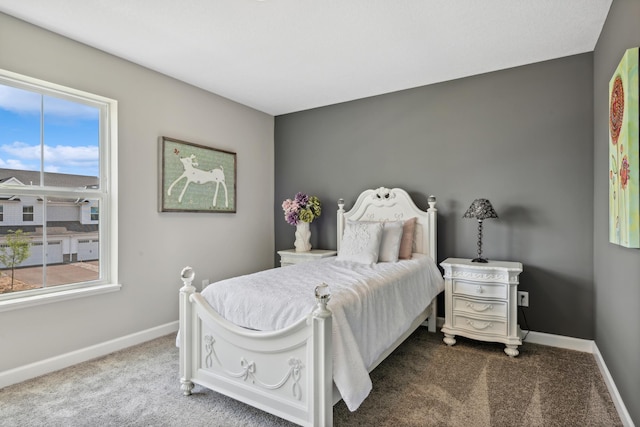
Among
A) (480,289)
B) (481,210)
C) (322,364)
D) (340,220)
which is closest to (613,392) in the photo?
(480,289)

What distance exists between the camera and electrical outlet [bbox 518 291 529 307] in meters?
3.12

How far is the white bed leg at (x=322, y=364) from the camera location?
65.4 inches

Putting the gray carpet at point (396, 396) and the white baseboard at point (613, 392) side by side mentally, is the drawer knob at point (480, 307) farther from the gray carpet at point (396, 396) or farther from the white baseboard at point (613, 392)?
the white baseboard at point (613, 392)

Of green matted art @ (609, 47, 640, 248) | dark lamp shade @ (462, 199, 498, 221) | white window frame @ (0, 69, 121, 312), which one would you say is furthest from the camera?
dark lamp shade @ (462, 199, 498, 221)

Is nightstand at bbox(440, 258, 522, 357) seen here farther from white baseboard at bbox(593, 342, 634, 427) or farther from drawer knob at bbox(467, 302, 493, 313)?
white baseboard at bbox(593, 342, 634, 427)

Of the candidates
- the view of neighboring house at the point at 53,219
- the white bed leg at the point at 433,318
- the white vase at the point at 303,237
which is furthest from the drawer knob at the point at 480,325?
the view of neighboring house at the point at 53,219

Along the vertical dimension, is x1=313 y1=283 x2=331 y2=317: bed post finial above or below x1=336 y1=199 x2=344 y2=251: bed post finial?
below

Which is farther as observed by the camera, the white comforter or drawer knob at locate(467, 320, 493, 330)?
drawer knob at locate(467, 320, 493, 330)

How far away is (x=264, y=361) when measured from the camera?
1.89 meters

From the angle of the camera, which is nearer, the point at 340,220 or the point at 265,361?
the point at 265,361

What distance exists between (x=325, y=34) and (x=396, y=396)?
254 centimetres

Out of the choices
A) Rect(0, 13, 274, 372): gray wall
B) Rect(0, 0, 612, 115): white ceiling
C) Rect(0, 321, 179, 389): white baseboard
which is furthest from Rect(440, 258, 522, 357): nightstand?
Rect(0, 321, 179, 389): white baseboard

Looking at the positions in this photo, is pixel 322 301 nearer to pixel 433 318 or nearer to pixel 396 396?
pixel 396 396

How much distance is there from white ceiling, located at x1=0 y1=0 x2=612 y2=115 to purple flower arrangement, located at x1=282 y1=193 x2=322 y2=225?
1339 millimetres
